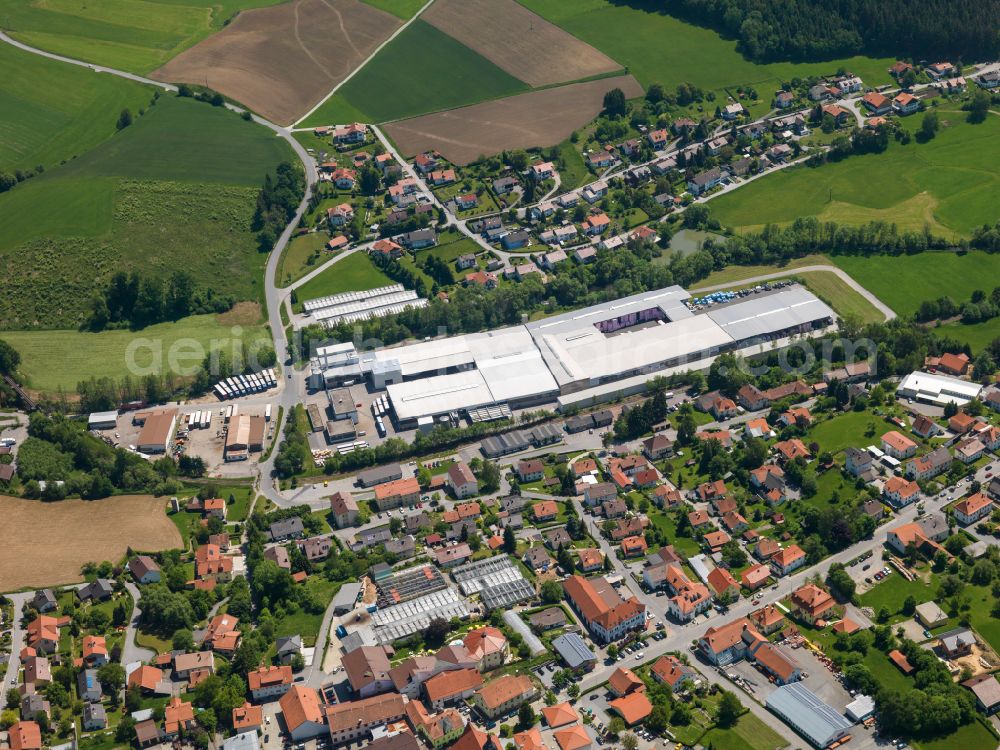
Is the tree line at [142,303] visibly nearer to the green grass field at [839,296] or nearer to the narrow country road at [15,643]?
the narrow country road at [15,643]

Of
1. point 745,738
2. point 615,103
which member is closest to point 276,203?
point 615,103

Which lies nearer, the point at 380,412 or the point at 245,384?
the point at 380,412

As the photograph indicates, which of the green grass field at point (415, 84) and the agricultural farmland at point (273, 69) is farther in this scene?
the agricultural farmland at point (273, 69)

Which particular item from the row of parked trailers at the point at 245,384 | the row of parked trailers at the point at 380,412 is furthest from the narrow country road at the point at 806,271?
the row of parked trailers at the point at 245,384

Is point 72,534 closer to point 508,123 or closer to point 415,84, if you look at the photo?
point 508,123

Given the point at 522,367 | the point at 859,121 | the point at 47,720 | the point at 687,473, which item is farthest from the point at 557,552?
the point at 859,121

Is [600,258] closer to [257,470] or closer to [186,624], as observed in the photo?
[257,470]

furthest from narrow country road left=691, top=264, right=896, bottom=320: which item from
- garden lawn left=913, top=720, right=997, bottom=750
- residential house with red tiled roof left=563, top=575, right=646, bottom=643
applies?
garden lawn left=913, top=720, right=997, bottom=750

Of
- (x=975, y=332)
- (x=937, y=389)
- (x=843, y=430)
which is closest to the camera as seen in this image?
(x=843, y=430)
